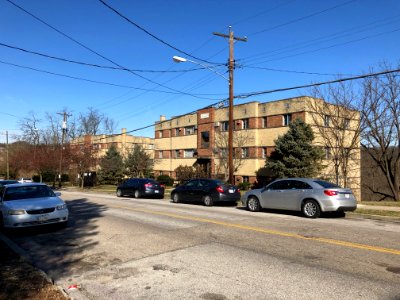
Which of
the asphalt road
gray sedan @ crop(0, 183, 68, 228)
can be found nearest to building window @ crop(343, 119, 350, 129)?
the asphalt road

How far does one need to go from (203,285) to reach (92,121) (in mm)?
75911

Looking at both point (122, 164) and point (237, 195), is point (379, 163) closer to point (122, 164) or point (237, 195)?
point (237, 195)

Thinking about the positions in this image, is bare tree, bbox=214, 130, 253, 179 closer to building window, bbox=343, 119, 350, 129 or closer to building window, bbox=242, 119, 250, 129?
building window, bbox=242, 119, 250, 129

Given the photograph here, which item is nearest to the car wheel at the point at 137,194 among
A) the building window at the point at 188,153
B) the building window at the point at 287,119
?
the building window at the point at 287,119

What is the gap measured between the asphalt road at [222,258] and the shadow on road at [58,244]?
2 centimetres

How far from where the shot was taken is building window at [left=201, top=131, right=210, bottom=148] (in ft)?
145

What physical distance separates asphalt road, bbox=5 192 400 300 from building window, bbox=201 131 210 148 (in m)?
32.2

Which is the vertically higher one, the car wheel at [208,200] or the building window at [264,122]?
the building window at [264,122]

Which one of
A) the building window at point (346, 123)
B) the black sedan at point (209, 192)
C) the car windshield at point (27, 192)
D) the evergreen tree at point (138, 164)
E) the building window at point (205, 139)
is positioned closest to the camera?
the car windshield at point (27, 192)

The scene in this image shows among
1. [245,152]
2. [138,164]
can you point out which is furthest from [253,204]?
[138,164]

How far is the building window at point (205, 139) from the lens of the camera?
44072mm

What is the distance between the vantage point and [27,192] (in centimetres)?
1191

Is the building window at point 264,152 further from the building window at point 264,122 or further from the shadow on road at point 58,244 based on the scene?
the shadow on road at point 58,244

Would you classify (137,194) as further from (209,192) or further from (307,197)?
(307,197)
